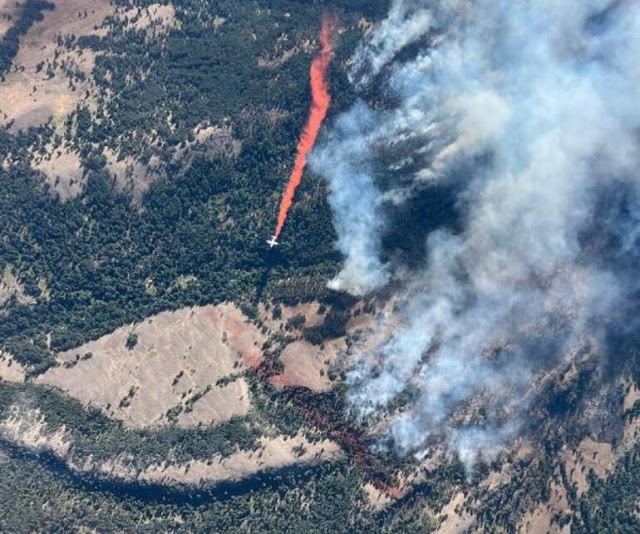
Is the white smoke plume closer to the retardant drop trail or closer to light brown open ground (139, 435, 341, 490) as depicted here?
light brown open ground (139, 435, 341, 490)

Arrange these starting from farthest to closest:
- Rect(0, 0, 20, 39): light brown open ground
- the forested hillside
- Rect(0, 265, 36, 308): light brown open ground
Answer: Rect(0, 0, 20, 39): light brown open ground → Rect(0, 265, 36, 308): light brown open ground → the forested hillside

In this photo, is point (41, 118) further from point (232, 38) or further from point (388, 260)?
point (388, 260)

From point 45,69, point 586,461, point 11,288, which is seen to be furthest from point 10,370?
point 586,461

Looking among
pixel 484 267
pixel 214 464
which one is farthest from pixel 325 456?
pixel 484 267

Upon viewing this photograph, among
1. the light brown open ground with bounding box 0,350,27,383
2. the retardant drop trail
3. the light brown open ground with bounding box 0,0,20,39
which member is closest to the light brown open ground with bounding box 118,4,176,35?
the light brown open ground with bounding box 0,0,20,39

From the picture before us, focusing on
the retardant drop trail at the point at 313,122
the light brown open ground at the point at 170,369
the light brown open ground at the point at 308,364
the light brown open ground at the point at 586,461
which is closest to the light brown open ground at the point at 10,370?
the light brown open ground at the point at 170,369

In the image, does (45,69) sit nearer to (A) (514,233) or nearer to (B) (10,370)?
→ (B) (10,370)

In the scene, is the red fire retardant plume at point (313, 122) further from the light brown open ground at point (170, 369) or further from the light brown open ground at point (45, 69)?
the light brown open ground at point (45, 69)
